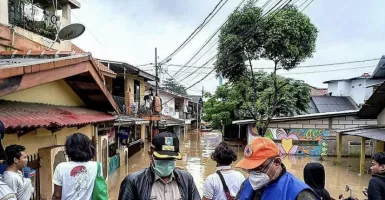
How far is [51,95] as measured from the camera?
5.75 m

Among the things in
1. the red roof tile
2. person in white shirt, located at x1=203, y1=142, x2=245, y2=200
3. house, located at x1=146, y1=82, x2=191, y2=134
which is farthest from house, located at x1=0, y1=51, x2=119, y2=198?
house, located at x1=146, y1=82, x2=191, y2=134

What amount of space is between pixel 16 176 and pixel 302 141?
1900 centimetres

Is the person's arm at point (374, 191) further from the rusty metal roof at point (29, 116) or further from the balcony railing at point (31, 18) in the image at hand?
the balcony railing at point (31, 18)

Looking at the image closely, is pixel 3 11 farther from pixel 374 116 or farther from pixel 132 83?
pixel 374 116

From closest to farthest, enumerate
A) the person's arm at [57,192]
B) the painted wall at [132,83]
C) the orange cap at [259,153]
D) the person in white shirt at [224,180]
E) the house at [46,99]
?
1. the orange cap at [259,153]
2. the person's arm at [57,192]
3. the person in white shirt at [224,180]
4. the house at [46,99]
5. the painted wall at [132,83]

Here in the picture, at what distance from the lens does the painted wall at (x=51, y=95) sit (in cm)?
471

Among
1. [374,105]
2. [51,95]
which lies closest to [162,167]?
[51,95]

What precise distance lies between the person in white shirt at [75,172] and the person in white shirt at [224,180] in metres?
1.16

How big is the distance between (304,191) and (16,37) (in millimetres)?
7793

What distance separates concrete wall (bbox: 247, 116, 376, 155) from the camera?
1936cm

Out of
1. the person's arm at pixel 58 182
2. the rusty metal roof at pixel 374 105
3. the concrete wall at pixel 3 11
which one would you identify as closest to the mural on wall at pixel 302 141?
the rusty metal roof at pixel 374 105

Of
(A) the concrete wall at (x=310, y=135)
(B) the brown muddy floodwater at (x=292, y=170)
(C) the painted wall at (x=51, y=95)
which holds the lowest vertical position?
(B) the brown muddy floodwater at (x=292, y=170)

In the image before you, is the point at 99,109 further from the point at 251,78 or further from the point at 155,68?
the point at 251,78

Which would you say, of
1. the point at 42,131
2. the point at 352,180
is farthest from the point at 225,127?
the point at 42,131
